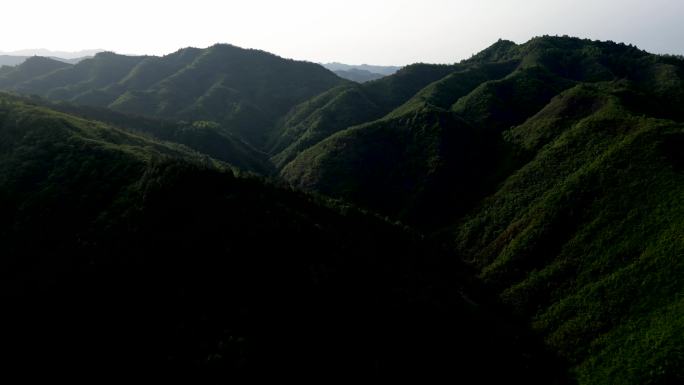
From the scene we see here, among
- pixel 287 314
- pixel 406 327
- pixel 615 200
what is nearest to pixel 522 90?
pixel 615 200

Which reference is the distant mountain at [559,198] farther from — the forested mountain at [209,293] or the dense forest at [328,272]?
the forested mountain at [209,293]

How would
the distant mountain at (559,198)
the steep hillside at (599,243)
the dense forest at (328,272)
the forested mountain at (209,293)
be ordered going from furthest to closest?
the distant mountain at (559,198) < the steep hillside at (599,243) < the dense forest at (328,272) < the forested mountain at (209,293)

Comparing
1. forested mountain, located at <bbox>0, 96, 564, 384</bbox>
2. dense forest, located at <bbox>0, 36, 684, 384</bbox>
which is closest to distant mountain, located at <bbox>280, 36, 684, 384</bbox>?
dense forest, located at <bbox>0, 36, 684, 384</bbox>

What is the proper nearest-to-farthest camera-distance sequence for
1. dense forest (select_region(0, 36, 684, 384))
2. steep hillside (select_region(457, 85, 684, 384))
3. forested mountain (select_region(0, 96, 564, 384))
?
forested mountain (select_region(0, 96, 564, 384)) → dense forest (select_region(0, 36, 684, 384)) → steep hillside (select_region(457, 85, 684, 384))

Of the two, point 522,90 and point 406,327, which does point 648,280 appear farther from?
point 522,90

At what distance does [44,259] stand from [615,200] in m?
88.8

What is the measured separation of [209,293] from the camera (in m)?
48.4

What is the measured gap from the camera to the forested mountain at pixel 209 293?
44750mm

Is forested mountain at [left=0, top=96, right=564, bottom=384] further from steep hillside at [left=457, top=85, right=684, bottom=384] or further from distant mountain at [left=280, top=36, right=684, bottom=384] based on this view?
distant mountain at [left=280, top=36, right=684, bottom=384]

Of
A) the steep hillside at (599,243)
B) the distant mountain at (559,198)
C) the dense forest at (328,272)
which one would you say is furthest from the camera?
the distant mountain at (559,198)

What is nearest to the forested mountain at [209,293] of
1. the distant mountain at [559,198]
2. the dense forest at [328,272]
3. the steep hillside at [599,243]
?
the dense forest at [328,272]

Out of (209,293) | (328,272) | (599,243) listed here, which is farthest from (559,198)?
(209,293)

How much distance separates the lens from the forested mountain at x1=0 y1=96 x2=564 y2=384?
44.8 m

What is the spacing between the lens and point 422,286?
66.1 metres
